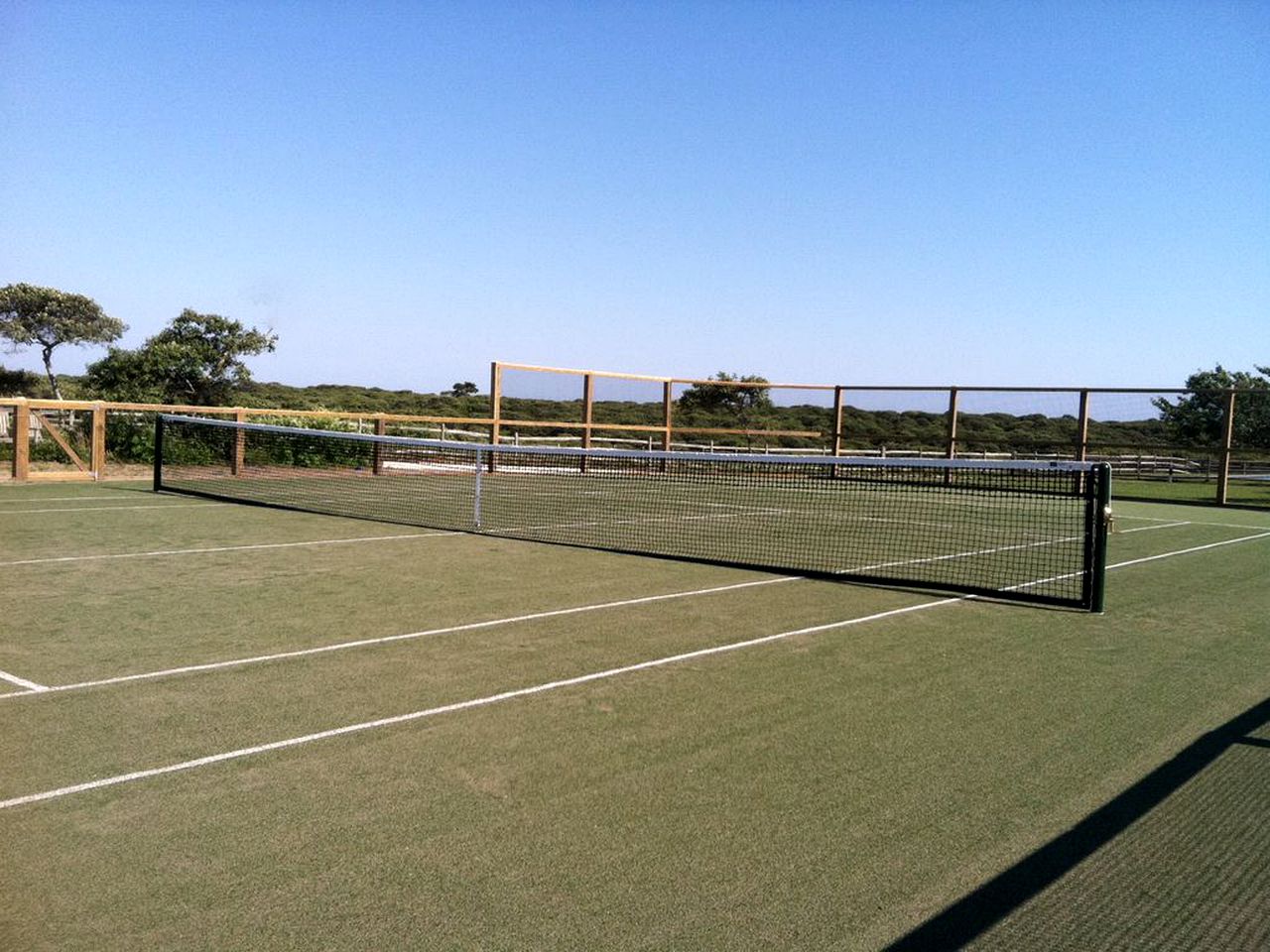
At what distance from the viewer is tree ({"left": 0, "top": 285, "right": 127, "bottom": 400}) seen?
44.8 m

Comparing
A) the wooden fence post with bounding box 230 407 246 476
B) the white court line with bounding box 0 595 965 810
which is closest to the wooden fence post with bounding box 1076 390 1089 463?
the white court line with bounding box 0 595 965 810

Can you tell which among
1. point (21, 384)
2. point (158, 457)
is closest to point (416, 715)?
point (158, 457)

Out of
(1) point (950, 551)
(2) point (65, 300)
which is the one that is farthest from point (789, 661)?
(2) point (65, 300)

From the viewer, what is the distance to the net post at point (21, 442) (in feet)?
57.9

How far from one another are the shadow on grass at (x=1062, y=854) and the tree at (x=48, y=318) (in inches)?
1907

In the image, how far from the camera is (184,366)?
3759cm

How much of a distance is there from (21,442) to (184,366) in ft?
69.0

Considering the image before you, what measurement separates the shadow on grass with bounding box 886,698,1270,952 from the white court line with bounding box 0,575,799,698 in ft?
14.3

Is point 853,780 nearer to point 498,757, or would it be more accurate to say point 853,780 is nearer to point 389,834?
point 498,757

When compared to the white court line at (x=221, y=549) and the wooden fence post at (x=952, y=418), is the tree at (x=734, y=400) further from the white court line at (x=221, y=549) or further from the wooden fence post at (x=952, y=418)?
the white court line at (x=221, y=549)

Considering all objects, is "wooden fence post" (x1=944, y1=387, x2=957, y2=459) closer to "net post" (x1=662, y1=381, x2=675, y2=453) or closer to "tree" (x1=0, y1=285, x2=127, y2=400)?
"net post" (x1=662, y1=381, x2=675, y2=453)

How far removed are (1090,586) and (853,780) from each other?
547 cm

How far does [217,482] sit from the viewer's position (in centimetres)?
1903

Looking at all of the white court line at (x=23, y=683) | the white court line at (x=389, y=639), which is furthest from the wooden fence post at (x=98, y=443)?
the white court line at (x=23, y=683)
